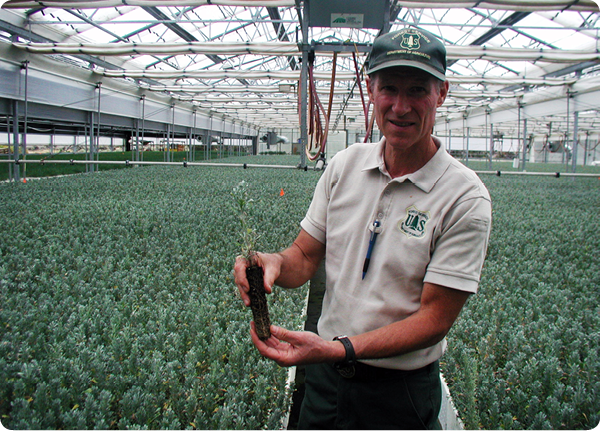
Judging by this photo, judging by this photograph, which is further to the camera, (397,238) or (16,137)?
(16,137)

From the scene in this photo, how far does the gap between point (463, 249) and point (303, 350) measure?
59cm

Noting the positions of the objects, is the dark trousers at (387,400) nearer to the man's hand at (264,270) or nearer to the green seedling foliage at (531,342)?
the man's hand at (264,270)

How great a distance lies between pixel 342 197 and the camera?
150 centimetres

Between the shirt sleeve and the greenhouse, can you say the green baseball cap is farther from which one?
the shirt sleeve

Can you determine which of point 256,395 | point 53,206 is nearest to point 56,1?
point 53,206

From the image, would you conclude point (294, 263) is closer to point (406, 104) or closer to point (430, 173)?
point (430, 173)

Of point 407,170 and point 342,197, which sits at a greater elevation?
point 407,170

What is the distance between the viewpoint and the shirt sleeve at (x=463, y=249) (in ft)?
3.87

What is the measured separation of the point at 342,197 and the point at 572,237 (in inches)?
236

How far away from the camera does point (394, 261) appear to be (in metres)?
1.30

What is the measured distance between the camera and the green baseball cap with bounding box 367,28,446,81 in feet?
4.06

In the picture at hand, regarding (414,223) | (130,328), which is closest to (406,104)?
(414,223)

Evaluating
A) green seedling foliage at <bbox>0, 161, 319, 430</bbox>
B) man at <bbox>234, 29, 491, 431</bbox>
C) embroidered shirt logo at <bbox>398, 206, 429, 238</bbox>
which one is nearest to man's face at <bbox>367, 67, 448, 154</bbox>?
man at <bbox>234, 29, 491, 431</bbox>

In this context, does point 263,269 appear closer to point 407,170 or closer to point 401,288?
point 401,288
